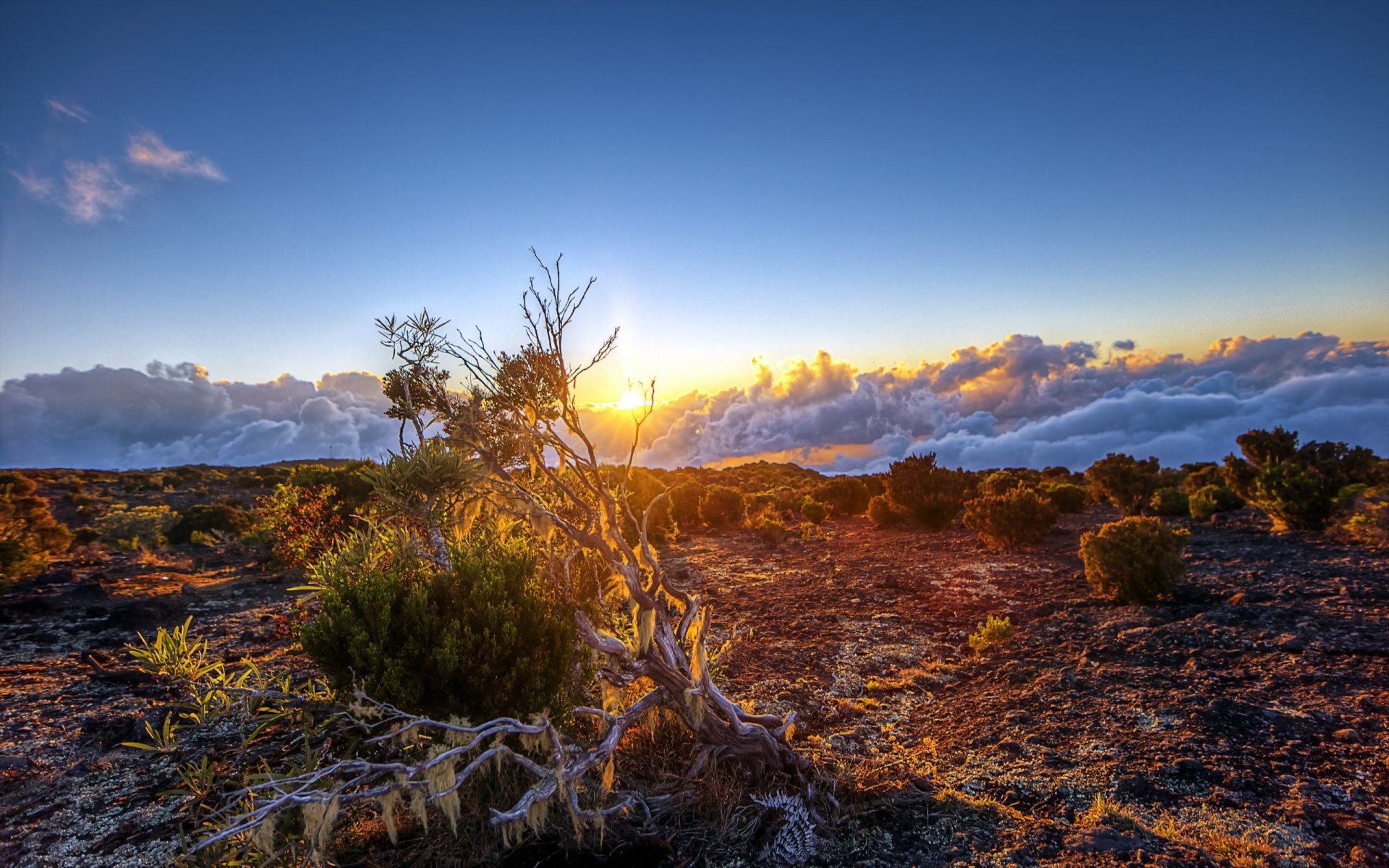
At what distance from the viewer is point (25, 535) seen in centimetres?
1545

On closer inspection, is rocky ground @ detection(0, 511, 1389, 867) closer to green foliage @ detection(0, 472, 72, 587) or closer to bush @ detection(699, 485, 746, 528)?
green foliage @ detection(0, 472, 72, 587)

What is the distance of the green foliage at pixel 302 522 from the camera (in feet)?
45.2

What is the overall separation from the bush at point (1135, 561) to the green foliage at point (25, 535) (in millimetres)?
25073

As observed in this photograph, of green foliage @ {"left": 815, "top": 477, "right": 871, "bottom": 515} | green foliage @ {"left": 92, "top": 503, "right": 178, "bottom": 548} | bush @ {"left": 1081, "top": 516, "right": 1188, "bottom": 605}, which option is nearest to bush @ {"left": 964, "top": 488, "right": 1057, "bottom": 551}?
bush @ {"left": 1081, "top": 516, "right": 1188, "bottom": 605}

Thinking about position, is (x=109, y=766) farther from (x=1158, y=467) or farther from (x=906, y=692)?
(x=1158, y=467)

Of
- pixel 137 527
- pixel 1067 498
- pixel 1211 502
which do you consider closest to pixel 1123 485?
pixel 1067 498

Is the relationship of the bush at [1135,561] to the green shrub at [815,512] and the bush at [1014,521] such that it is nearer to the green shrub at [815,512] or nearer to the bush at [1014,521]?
the bush at [1014,521]

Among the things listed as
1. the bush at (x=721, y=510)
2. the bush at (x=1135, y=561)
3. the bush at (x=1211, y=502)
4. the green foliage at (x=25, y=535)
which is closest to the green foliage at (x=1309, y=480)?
the bush at (x=1211, y=502)

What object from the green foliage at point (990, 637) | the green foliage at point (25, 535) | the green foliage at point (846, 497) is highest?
the green foliage at point (25, 535)

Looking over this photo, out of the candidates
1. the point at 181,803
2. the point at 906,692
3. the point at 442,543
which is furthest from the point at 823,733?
the point at 181,803

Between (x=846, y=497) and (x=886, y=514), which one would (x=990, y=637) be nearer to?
(x=886, y=514)

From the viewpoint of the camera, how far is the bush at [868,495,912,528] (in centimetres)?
2295

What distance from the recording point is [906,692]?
841cm

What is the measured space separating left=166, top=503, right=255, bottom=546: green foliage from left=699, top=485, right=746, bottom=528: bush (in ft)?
59.3
